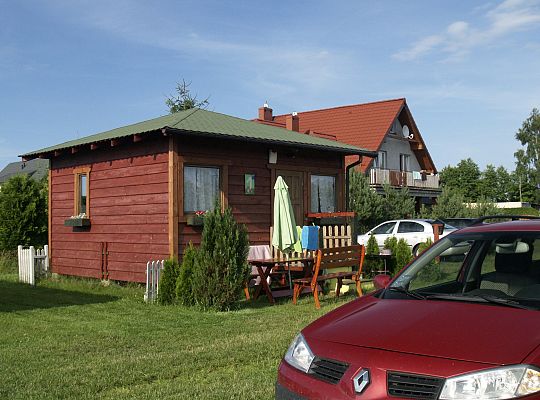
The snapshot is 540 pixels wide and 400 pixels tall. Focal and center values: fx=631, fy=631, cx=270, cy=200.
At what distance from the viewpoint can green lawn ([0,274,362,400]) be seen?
5645 millimetres

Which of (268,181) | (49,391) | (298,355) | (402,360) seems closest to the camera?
(402,360)

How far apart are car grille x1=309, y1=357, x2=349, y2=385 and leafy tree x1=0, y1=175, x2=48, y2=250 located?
733 inches

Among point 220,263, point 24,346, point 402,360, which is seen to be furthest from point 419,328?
point 220,263

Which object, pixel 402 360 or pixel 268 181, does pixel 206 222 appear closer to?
pixel 268 181

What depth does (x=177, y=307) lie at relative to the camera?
1080cm

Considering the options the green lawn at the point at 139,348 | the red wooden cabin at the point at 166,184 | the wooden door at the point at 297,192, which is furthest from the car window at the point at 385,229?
the green lawn at the point at 139,348

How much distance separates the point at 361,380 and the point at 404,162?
35.9 metres

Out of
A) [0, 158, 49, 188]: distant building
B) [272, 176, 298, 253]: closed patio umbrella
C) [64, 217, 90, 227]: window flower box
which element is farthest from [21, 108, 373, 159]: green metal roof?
[0, 158, 49, 188]: distant building

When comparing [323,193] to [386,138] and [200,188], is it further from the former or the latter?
[386,138]

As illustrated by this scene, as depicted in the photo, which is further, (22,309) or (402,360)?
(22,309)

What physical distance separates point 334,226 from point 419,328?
12509mm

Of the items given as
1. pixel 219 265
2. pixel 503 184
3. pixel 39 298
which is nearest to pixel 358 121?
pixel 39 298

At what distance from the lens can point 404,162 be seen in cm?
3819

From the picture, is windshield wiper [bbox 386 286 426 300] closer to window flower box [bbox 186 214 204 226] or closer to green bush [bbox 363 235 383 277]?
window flower box [bbox 186 214 204 226]
